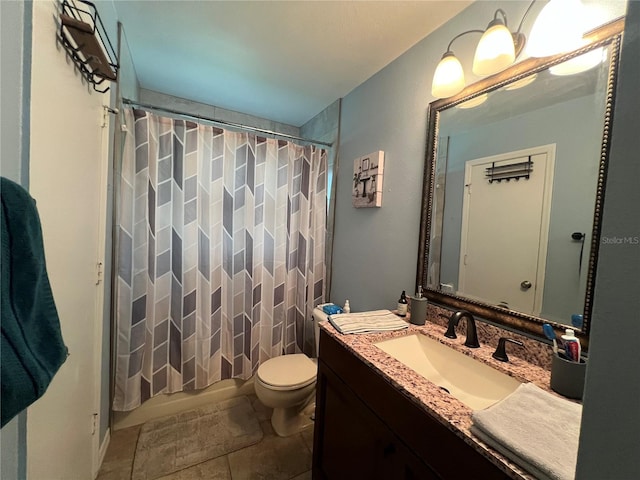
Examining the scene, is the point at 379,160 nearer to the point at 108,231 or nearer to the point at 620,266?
the point at 620,266

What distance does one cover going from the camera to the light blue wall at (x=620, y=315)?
295 mm

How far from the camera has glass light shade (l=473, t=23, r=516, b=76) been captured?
94 cm

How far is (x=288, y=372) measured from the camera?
1.62 meters

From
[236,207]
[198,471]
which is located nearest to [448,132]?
[236,207]

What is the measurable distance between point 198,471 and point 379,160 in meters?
2.06

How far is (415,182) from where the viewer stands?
1.44 meters

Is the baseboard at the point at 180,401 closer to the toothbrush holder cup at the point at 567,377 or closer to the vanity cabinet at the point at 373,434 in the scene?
the vanity cabinet at the point at 373,434

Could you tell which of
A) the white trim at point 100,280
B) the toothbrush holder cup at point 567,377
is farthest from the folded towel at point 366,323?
the white trim at point 100,280

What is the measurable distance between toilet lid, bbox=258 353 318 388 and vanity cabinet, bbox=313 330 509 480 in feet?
1.14

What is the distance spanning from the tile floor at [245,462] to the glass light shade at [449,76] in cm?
208

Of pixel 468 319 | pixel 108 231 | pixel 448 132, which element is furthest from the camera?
pixel 108 231

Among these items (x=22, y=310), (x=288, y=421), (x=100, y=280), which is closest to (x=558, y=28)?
(x=22, y=310)

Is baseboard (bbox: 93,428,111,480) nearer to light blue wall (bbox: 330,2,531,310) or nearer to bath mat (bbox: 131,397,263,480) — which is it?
bath mat (bbox: 131,397,263,480)

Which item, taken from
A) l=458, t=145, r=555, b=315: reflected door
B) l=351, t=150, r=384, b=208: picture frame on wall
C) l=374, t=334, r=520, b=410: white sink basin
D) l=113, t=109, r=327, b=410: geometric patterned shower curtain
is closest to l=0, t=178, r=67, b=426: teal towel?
l=374, t=334, r=520, b=410: white sink basin
